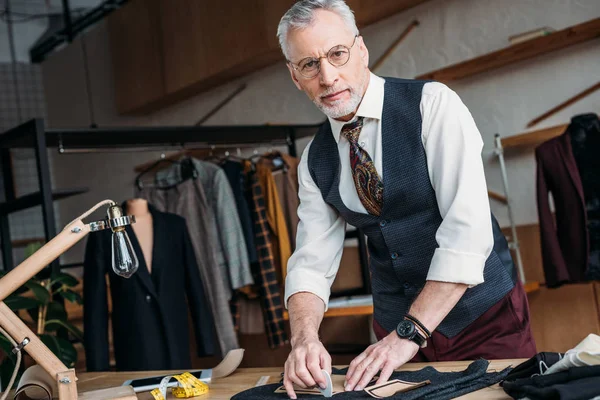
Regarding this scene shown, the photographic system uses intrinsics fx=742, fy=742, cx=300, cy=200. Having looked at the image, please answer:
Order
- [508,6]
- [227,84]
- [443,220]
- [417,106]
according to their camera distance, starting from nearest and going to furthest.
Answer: [443,220] < [417,106] < [508,6] < [227,84]

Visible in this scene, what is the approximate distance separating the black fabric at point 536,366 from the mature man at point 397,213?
0.81ft

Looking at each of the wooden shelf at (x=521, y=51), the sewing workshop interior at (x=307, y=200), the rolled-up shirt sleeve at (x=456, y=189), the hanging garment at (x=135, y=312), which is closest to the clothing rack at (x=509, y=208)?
the sewing workshop interior at (x=307, y=200)

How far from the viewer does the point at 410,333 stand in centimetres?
151

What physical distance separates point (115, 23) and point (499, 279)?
5760mm

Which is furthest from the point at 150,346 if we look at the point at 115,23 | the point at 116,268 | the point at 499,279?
the point at 115,23

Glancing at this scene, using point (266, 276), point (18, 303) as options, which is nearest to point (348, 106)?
point (18, 303)

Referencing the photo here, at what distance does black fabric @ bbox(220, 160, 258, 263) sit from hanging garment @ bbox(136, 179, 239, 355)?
174mm

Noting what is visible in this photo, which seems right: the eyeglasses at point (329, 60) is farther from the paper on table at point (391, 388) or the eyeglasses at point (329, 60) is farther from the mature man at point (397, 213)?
the paper on table at point (391, 388)

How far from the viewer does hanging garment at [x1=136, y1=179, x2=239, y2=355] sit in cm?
412

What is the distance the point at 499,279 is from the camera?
175 centimetres

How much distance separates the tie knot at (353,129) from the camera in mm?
1823

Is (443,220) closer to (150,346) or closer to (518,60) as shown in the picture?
(150,346)

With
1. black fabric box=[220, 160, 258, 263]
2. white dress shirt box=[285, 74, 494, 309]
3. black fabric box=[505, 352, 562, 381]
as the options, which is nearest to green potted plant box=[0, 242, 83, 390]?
black fabric box=[220, 160, 258, 263]

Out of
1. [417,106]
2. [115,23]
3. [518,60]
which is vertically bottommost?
[417,106]
